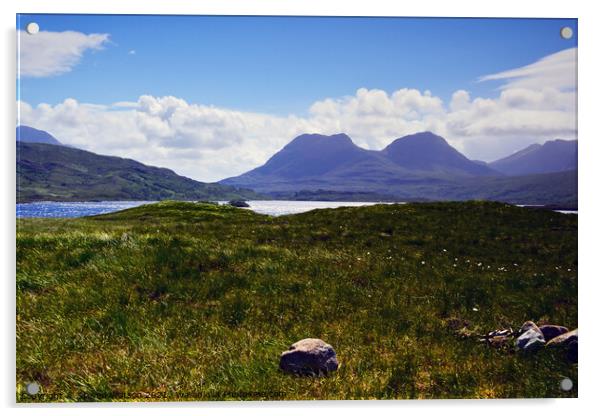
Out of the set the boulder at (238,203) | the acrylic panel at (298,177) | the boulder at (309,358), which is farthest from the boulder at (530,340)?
the boulder at (238,203)

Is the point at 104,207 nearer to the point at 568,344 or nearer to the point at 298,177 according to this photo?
the point at 298,177

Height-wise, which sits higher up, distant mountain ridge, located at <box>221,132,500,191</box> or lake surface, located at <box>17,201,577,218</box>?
distant mountain ridge, located at <box>221,132,500,191</box>

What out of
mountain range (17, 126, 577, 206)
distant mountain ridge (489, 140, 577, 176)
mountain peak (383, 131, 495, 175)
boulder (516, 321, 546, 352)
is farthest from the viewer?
mountain peak (383, 131, 495, 175)

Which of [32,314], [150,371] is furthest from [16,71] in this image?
[150,371]

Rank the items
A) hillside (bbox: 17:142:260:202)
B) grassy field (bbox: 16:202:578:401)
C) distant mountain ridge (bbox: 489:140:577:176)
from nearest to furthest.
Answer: grassy field (bbox: 16:202:578:401) → hillside (bbox: 17:142:260:202) → distant mountain ridge (bbox: 489:140:577:176)

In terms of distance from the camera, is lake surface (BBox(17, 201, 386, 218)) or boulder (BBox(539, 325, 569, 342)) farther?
lake surface (BBox(17, 201, 386, 218))

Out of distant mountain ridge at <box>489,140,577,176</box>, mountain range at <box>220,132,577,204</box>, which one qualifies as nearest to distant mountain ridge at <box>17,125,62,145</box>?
mountain range at <box>220,132,577,204</box>

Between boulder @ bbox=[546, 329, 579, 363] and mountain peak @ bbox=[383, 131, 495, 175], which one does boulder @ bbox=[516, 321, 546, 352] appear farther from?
mountain peak @ bbox=[383, 131, 495, 175]

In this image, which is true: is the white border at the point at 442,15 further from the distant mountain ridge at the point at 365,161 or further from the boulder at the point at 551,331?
the distant mountain ridge at the point at 365,161
